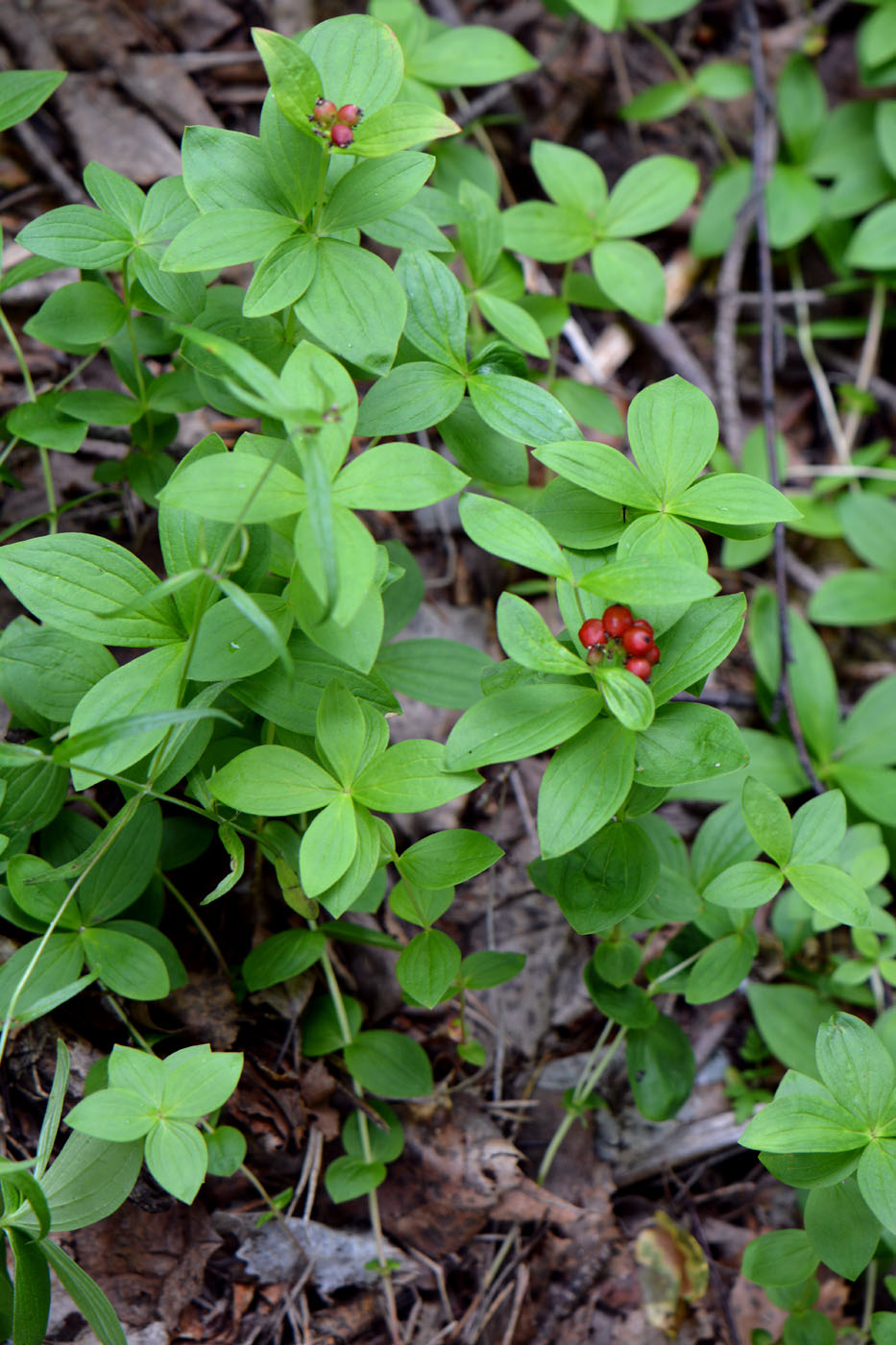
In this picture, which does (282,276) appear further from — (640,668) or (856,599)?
(856,599)

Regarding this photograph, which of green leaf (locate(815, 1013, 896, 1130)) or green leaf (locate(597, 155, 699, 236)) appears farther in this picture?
green leaf (locate(597, 155, 699, 236))

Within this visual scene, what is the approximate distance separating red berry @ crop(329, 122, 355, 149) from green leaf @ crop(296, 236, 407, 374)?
16 centimetres

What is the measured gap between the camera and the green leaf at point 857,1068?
1540mm

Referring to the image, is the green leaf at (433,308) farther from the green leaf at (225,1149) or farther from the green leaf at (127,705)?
the green leaf at (225,1149)

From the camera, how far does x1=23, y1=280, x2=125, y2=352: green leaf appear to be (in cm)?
186

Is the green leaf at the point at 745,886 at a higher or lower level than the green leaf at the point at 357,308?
lower

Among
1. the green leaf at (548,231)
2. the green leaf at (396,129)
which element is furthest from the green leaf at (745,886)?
the green leaf at (548,231)

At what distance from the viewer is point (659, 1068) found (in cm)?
200

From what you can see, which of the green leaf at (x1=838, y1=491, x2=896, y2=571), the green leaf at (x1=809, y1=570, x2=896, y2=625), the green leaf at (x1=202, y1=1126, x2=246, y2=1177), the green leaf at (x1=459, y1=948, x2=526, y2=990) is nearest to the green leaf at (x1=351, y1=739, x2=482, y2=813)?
the green leaf at (x1=459, y1=948, x2=526, y2=990)

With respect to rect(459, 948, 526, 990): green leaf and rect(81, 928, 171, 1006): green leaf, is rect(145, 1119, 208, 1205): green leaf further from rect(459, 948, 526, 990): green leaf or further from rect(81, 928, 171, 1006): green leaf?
rect(459, 948, 526, 990): green leaf

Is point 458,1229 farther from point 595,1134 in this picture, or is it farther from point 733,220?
point 733,220

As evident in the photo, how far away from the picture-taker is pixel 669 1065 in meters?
2.01

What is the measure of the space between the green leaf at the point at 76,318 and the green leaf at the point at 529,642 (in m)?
1.07

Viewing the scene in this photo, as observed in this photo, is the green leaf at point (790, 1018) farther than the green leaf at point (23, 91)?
Yes
